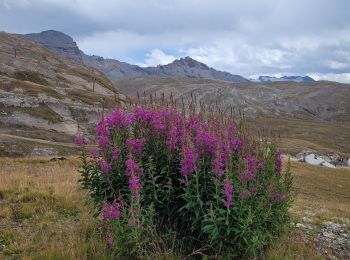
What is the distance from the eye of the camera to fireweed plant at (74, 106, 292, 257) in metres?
6.90

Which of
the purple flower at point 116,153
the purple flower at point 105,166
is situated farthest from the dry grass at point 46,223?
the purple flower at point 116,153

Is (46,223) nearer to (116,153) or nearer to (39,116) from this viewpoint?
(116,153)

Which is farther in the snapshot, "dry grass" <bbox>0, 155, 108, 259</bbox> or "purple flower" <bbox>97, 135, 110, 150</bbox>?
"purple flower" <bbox>97, 135, 110, 150</bbox>

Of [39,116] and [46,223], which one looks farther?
[39,116]

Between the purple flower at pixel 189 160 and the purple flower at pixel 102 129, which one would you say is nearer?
the purple flower at pixel 189 160

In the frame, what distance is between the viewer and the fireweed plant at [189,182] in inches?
272

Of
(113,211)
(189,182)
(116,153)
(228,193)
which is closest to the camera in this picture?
(228,193)

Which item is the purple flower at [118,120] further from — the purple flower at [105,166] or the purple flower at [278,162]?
the purple flower at [278,162]

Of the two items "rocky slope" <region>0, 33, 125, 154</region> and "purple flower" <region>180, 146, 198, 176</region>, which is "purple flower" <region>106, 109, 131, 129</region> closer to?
"purple flower" <region>180, 146, 198, 176</region>

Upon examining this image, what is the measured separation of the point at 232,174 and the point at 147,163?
5.75 ft

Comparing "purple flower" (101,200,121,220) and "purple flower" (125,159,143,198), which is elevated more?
"purple flower" (125,159,143,198)

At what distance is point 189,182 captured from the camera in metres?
7.13

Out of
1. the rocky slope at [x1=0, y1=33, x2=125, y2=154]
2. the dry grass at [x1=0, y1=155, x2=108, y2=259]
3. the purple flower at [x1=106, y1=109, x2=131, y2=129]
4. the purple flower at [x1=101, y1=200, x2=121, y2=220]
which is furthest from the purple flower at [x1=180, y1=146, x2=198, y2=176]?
the rocky slope at [x1=0, y1=33, x2=125, y2=154]

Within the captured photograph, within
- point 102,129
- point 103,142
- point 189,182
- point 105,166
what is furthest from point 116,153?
point 189,182
